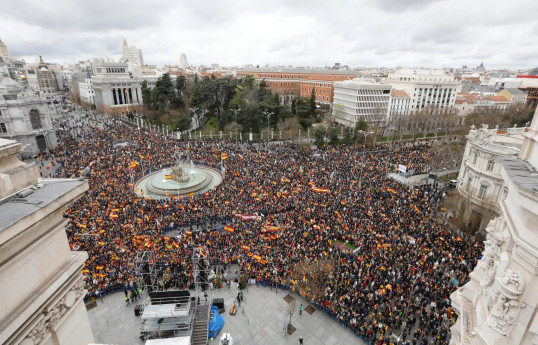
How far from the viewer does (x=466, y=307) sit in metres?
8.30

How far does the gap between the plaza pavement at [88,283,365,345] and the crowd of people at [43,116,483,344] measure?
758 millimetres

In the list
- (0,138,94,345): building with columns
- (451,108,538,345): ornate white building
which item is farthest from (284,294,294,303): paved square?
(0,138,94,345): building with columns

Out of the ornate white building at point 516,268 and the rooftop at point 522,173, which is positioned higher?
the rooftop at point 522,173

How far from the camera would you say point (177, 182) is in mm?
33000

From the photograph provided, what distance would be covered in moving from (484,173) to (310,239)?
18410 mm

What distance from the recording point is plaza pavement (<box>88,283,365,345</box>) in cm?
1517

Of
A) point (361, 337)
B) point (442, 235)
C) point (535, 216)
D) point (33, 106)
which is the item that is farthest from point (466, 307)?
point (33, 106)

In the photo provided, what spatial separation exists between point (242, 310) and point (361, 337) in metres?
6.75

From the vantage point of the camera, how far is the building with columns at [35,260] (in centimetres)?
384

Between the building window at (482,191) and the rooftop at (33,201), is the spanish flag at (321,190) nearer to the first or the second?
the building window at (482,191)

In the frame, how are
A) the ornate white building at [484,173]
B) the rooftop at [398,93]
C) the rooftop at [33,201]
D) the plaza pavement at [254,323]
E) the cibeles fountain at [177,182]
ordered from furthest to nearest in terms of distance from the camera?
the rooftop at [398,93] → the cibeles fountain at [177,182] → the ornate white building at [484,173] → the plaza pavement at [254,323] → the rooftop at [33,201]

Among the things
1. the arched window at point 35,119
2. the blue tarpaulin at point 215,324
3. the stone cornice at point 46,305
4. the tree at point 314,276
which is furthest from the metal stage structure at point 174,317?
the arched window at point 35,119

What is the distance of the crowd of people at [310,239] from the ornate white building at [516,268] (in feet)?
32.6

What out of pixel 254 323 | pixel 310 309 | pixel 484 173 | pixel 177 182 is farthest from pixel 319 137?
pixel 254 323
